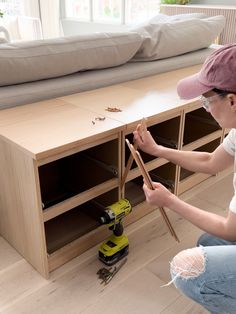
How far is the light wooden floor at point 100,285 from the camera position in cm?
106

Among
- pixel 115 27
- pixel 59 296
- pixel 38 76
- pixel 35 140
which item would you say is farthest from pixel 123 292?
pixel 115 27

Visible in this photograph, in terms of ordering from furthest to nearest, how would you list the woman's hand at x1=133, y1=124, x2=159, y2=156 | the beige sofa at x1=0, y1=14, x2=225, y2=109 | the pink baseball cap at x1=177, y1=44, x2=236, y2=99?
the beige sofa at x1=0, y1=14, x2=225, y2=109 < the woman's hand at x1=133, y1=124, x2=159, y2=156 < the pink baseball cap at x1=177, y1=44, x2=236, y2=99

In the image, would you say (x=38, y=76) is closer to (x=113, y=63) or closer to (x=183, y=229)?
(x=113, y=63)

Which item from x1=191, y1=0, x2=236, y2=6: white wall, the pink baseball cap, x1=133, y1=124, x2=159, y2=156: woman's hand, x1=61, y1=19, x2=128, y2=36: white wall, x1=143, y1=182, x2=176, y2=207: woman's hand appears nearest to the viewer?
the pink baseball cap

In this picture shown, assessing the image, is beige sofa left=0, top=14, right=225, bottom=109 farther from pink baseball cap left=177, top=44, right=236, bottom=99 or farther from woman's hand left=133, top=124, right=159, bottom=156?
pink baseball cap left=177, top=44, right=236, bottom=99

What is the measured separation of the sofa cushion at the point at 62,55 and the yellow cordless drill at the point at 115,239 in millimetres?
574

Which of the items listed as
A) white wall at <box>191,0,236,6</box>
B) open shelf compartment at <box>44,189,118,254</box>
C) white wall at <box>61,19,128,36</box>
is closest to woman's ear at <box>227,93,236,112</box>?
open shelf compartment at <box>44,189,118,254</box>

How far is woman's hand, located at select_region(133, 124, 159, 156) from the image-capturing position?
1147 millimetres

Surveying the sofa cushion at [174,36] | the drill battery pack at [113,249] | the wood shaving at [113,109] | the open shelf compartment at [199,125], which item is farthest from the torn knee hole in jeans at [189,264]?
the sofa cushion at [174,36]

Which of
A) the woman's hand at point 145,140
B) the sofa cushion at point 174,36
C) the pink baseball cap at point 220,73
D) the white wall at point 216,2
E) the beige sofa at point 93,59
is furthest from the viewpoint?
the white wall at point 216,2

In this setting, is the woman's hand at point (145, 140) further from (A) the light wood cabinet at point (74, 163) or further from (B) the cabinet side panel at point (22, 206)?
(B) the cabinet side panel at point (22, 206)

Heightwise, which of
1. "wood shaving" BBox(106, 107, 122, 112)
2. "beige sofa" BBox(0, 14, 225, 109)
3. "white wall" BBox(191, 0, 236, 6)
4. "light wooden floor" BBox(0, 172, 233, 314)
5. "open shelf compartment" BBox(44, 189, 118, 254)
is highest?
"white wall" BBox(191, 0, 236, 6)

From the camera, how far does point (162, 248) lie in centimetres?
130

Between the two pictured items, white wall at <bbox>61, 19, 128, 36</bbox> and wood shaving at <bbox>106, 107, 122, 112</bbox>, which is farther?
white wall at <bbox>61, 19, 128, 36</bbox>
